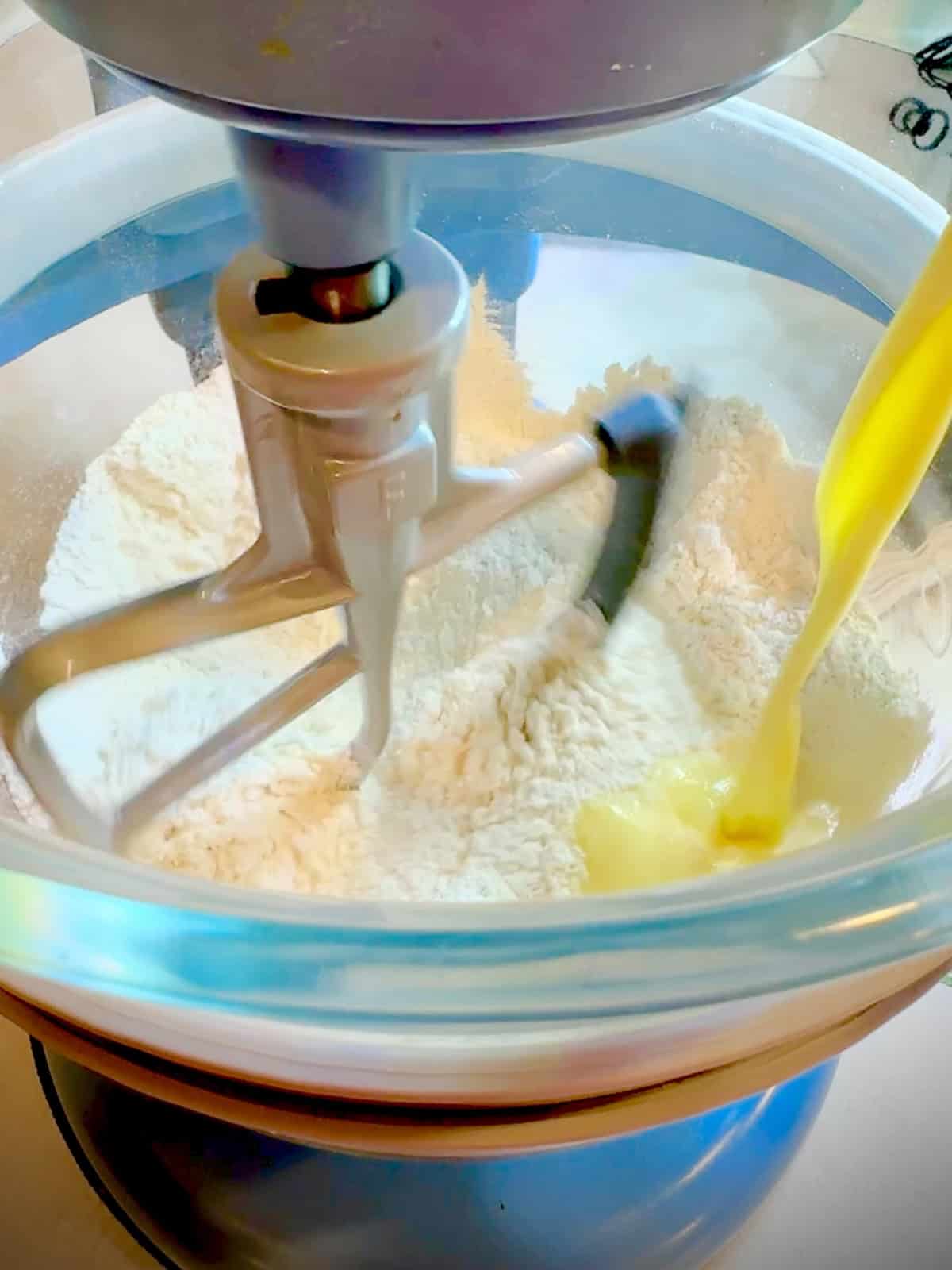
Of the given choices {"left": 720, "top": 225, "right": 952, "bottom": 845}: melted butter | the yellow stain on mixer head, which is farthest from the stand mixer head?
{"left": 720, "top": 225, "right": 952, "bottom": 845}: melted butter

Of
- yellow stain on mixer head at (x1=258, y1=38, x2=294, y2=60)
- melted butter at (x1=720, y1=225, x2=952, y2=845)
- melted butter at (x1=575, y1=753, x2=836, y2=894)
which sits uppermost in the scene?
yellow stain on mixer head at (x1=258, y1=38, x2=294, y2=60)

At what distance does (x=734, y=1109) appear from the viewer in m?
0.38

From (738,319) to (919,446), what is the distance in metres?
0.23

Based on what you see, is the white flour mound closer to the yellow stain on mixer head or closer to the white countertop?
the white countertop

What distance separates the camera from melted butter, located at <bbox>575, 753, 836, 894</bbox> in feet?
1.37

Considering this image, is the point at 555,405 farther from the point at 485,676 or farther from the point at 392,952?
the point at 392,952

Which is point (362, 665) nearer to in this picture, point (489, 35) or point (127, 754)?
point (127, 754)

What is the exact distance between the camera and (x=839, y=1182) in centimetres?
39

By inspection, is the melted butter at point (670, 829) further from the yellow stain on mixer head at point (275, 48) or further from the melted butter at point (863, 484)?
the yellow stain on mixer head at point (275, 48)

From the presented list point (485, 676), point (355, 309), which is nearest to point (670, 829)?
point (485, 676)

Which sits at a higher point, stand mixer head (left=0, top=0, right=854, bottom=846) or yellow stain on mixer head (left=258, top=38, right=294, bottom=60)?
yellow stain on mixer head (left=258, top=38, right=294, bottom=60)

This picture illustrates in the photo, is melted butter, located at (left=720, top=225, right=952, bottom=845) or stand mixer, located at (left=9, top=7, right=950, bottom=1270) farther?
melted butter, located at (left=720, top=225, right=952, bottom=845)

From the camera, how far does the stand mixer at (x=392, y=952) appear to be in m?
0.19

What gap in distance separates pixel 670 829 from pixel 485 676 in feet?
0.33
